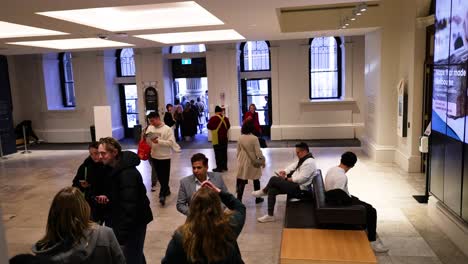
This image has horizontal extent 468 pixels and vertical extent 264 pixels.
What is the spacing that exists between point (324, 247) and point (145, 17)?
552 cm

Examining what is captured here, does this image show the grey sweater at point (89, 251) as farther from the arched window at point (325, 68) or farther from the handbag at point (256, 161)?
the arched window at point (325, 68)

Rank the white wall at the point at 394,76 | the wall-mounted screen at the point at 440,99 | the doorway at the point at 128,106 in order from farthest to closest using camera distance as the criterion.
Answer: the doorway at the point at 128,106 → the white wall at the point at 394,76 → the wall-mounted screen at the point at 440,99

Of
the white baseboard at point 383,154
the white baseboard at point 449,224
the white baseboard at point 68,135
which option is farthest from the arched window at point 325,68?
the white baseboard at point 449,224

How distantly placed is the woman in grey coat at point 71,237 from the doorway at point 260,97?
12.7m

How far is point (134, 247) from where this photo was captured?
141 inches

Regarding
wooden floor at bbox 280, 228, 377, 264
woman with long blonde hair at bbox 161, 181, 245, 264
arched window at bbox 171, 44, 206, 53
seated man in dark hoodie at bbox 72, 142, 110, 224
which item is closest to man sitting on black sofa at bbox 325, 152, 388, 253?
wooden floor at bbox 280, 228, 377, 264

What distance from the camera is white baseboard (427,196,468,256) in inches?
195

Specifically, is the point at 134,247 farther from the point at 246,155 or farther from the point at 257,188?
the point at 257,188

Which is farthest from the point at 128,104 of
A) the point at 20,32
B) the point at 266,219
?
the point at 266,219

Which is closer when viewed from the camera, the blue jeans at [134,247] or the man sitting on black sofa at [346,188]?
the blue jeans at [134,247]

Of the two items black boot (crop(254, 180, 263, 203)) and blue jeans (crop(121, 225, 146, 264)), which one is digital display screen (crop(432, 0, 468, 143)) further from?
blue jeans (crop(121, 225, 146, 264))

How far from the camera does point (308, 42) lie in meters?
13.7

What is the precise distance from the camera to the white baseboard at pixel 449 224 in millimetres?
4949

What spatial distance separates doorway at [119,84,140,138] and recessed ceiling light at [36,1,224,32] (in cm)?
858
